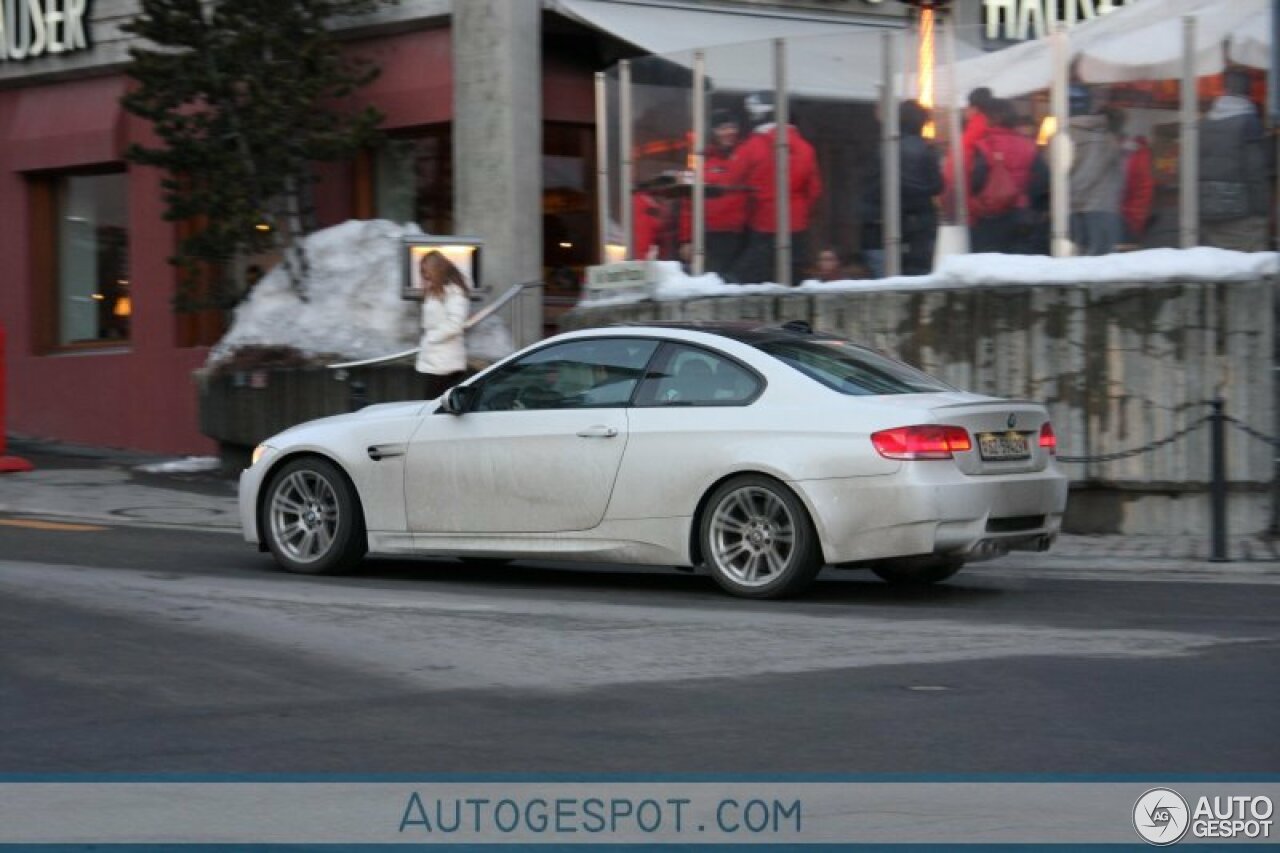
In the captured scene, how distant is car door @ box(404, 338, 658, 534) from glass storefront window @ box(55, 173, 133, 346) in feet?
41.6

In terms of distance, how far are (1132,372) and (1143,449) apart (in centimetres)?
66

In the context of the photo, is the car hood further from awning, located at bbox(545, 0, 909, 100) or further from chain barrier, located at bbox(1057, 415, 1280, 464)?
awning, located at bbox(545, 0, 909, 100)

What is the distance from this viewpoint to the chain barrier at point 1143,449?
12.8 m

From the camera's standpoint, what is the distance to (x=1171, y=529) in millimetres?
13305

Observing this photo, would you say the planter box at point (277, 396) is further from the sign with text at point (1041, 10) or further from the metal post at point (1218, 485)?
the metal post at point (1218, 485)

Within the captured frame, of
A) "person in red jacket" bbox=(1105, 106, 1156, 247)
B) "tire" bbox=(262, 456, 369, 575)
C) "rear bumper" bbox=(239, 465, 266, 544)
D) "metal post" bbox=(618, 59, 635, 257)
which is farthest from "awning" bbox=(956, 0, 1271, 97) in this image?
"rear bumper" bbox=(239, 465, 266, 544)

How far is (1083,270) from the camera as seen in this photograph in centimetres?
1358

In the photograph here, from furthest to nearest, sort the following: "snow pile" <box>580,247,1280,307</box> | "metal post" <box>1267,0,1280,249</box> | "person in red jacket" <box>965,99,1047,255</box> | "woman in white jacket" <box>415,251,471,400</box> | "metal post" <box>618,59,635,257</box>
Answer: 1. "metal post" <box>618,59,635,257</box>
2. "woman in white jacket" <box>415,251,471,400</box>
3. "person in red jacket" <box>965,99,1047,255</box>
4. "snow pile" <box>580,247,1280,307</box>
5. "metal post" <box>1267,0,1280,249</box>

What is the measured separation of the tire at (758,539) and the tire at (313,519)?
219 centimetres

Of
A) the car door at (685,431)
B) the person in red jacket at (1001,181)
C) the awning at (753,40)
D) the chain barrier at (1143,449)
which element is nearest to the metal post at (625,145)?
the awning at (753,40)

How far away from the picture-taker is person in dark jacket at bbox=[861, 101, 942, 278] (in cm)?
1467

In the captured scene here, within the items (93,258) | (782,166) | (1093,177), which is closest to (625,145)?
(782,166)

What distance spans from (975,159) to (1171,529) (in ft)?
10.3

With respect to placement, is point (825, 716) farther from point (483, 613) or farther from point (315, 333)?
point (315, 333)
